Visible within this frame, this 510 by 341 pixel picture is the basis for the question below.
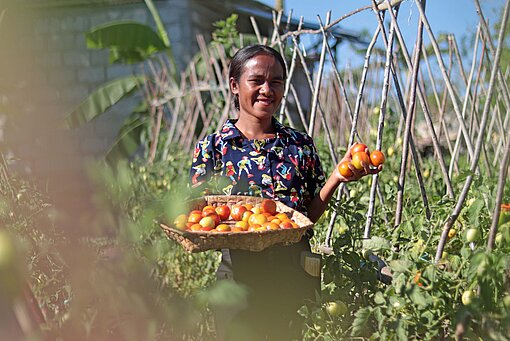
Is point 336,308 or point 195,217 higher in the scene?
point 195,217

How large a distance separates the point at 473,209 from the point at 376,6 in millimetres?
856

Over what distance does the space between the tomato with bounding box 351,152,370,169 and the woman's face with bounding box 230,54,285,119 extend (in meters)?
0.32

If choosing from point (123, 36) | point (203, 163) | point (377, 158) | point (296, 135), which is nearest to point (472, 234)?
point (377, 158)

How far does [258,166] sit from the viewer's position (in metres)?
1.61

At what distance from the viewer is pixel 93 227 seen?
1.19ft

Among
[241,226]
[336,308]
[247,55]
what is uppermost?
[247,55]

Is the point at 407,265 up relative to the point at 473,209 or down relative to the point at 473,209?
down

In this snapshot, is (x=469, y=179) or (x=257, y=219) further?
(x=257, y=219)

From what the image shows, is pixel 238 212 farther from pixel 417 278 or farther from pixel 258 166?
pixel 417 278

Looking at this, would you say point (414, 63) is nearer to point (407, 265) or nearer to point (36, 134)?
point (407, 265)

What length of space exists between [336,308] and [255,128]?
20.2 inches

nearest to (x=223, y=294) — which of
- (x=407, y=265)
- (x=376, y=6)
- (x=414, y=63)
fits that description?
(x=407, y=265)

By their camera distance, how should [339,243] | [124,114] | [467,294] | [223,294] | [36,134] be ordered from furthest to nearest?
1. [124,114]
2. [339,243]
3. [467,294]
4. [223,294]
5. [36,134]

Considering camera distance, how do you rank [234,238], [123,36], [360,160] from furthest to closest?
[123,36]
[360,160]
[234,238]
